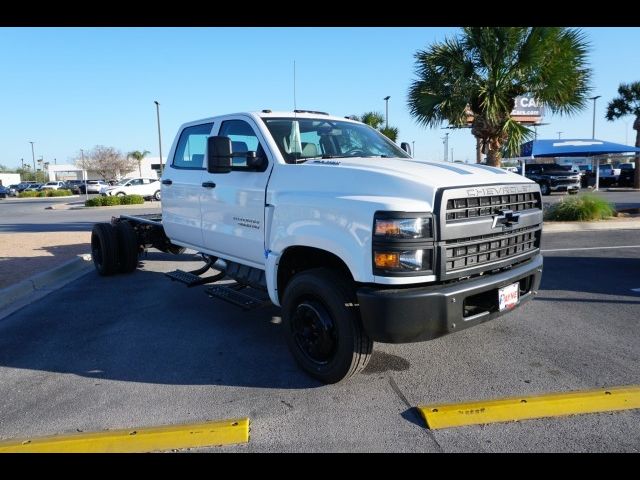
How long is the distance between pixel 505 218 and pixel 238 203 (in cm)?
242

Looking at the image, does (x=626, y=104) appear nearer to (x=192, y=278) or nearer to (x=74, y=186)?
(x=192, y=278)

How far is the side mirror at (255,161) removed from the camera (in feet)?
14.3

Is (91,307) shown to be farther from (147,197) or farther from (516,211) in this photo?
(147,197)

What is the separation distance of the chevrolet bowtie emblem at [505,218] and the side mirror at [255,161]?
2.05 metres

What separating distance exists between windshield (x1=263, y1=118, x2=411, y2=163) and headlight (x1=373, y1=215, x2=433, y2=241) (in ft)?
4.72

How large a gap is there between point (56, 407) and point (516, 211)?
150 inches

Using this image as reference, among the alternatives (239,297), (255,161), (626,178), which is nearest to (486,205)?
(255,161)

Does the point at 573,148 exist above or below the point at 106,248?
above

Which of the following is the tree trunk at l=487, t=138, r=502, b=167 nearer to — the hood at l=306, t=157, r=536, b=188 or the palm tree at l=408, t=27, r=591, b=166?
the palm tree at l=408, t=27, r=591, b=166

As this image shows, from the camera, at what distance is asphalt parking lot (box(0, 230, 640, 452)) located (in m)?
3.04

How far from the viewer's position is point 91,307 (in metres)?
6.09

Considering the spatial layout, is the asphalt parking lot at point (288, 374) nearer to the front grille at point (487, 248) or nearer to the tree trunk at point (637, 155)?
the front grille at point (487, 248)

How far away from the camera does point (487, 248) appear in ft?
11.8
